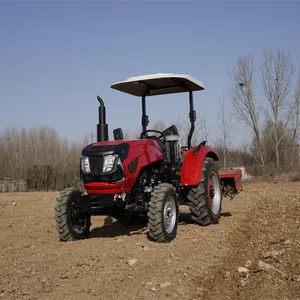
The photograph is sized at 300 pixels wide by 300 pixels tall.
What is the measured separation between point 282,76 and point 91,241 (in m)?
26.9

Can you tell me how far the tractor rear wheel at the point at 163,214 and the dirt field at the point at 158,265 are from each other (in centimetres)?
16

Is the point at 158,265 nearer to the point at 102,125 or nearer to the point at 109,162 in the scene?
the point at 109,162

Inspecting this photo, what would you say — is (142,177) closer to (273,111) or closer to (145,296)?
(145,296)

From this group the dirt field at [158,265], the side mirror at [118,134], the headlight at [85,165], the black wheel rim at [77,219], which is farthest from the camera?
the side mirror at [118,134]

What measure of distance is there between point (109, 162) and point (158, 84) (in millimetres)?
2405

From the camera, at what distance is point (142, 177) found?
6.46 m

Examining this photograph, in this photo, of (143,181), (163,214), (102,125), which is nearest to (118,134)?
(102,125)

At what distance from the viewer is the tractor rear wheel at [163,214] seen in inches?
225

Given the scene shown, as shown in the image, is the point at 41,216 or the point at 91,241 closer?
the point at 91,241

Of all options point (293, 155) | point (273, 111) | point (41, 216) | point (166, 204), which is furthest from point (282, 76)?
point (166, 204)

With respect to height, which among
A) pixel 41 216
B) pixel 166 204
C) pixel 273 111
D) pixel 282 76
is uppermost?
pixel 282 76

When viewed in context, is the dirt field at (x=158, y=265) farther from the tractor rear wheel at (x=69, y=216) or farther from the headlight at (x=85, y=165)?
the headlight at (x=85, y=165)

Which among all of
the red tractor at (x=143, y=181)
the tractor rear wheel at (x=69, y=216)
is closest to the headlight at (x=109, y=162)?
the red tractor at (x=143, y=181)

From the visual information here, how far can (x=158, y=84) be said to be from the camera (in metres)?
7.83
